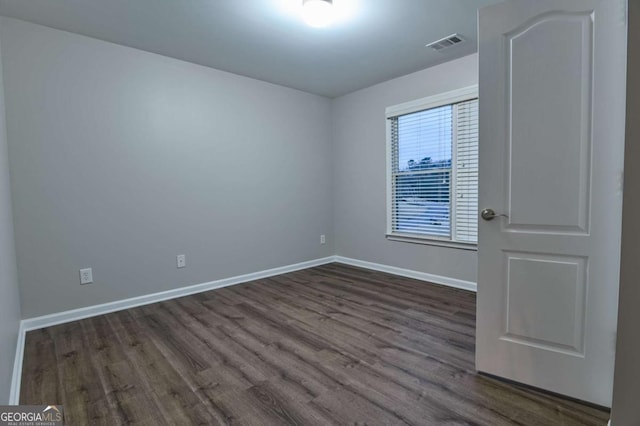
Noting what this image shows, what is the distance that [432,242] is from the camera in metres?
3.76

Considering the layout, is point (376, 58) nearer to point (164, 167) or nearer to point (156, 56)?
point (156, 56)

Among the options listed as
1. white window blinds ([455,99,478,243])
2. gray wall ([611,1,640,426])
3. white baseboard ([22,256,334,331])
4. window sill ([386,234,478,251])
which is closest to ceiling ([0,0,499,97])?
white window blinds ([455,99,478,243])

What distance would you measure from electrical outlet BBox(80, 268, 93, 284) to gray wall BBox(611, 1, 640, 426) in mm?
3492

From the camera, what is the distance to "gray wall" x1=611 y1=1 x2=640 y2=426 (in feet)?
3.08

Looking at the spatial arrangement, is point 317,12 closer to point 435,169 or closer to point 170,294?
point 435,169

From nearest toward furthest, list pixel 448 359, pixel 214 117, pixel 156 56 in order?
pixel 448 359
pixel 156 56
pixel 214 117

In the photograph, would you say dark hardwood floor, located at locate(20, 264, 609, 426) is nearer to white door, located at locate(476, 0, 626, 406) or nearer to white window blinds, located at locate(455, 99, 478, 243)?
white door, located at locate(476, 0, 626, 406)

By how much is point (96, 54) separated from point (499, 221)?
3.46 metres

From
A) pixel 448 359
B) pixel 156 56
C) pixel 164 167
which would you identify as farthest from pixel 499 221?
pixel 156 56

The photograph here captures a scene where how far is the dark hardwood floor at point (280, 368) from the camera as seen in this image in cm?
157

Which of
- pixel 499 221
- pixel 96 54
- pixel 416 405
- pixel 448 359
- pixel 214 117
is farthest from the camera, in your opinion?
pixel 214 117

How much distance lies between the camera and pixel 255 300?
3.25 meters

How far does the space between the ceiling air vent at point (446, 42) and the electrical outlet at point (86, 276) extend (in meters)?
3.73
